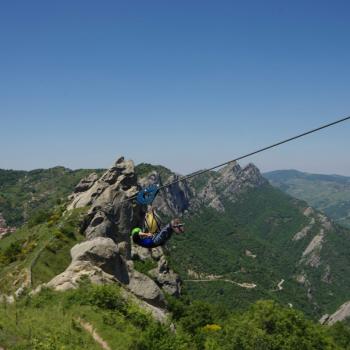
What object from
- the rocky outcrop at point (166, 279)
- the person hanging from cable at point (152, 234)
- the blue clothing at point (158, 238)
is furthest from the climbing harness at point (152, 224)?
the rocky outcrop at point (166, 279)

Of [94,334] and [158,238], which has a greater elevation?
[158,238]

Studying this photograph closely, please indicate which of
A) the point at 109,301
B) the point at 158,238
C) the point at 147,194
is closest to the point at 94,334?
the point at 109,301

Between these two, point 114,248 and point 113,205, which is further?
point 113,205

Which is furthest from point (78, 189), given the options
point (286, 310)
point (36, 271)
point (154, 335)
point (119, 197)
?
point (154, 335)

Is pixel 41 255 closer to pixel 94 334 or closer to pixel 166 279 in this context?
pixel 166 279

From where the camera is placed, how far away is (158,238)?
24.0m

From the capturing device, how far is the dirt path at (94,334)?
25603mm

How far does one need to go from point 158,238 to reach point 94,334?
8.04 metres

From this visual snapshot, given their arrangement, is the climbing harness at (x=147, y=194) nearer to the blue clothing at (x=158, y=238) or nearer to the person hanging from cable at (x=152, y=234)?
the person hanging from cable at (x=152, y=234)

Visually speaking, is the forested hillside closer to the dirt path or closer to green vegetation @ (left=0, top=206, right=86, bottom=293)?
the dirt path

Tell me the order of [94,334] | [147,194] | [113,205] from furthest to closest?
[113,205] → [94,334] → [147,194]

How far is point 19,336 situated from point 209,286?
173417 millimetres

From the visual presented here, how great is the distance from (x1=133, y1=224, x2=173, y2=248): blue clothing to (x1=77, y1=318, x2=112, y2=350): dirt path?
21.4ft

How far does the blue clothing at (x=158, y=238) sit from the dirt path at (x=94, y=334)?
6.52 metres
